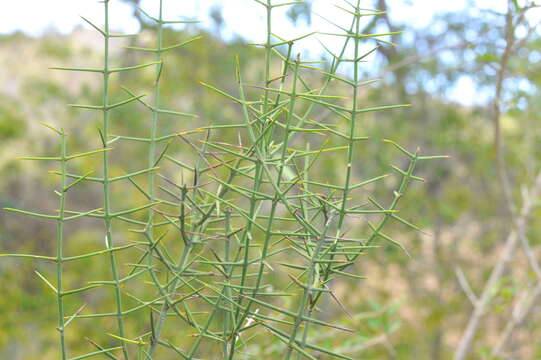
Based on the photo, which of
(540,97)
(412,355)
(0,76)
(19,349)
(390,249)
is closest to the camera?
(540,97)

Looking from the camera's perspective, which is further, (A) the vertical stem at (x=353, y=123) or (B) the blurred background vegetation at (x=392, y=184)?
(B) the blurred background vegetation at (x=392, y=184)

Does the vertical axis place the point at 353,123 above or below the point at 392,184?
above

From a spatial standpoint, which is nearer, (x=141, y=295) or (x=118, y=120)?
(x=141, y=295)

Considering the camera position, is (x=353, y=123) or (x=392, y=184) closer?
(x=353, y=123)

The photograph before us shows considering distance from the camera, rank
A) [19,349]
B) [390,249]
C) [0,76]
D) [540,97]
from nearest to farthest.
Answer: [540,97], [19,349], [390,249], [0,76]

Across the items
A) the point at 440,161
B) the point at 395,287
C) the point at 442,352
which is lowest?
the point at 442,352

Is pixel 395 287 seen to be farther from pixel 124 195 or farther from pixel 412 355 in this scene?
pixel 124 195

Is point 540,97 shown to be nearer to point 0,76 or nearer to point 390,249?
point 390,249

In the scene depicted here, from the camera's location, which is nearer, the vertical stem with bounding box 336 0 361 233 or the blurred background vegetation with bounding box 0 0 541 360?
the vertical stem with bounding box 336 0 361 233

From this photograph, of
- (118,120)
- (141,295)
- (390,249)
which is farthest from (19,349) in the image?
(390,249)

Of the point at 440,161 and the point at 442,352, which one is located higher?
the point at 440,161

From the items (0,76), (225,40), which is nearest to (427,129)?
(225,40)
